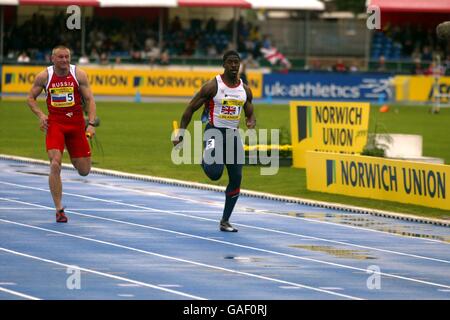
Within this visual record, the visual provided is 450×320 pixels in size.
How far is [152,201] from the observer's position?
1950cm

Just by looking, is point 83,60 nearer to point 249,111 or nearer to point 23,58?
point 23,58

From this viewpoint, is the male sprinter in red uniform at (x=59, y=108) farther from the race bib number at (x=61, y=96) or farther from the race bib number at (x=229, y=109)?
the race bib number at (x=229, y=109)

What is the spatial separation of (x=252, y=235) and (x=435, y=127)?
75.1 feet

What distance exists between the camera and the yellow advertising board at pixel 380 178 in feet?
61.7

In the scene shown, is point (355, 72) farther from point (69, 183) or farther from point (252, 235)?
point (252, 235)

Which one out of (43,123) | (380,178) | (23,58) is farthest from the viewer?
(23,58)

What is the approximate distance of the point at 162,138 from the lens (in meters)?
32.3

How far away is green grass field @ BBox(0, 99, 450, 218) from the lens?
22189 mm

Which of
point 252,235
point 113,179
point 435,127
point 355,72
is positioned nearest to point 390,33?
point 355,72

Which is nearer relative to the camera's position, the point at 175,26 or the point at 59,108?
the point at 59,108

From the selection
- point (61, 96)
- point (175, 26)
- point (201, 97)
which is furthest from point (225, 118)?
point (175, 26)

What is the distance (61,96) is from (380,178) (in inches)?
226

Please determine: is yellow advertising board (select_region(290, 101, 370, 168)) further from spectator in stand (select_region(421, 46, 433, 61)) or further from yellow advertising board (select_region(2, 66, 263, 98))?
spectator in stand (select_region(421, 46, 433, 61))
